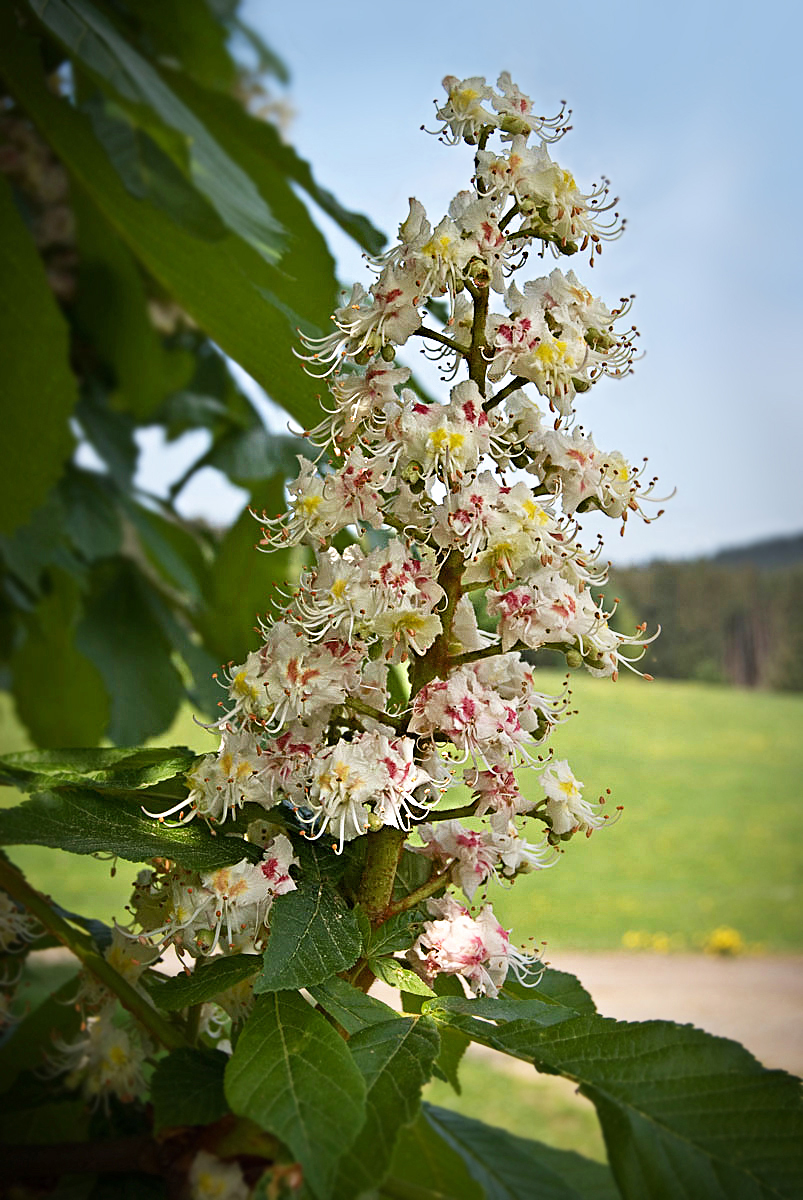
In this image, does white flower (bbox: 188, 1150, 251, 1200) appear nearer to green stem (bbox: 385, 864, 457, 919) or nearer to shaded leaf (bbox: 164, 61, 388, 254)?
green stem (bbox: 385, 864, 457, 919)

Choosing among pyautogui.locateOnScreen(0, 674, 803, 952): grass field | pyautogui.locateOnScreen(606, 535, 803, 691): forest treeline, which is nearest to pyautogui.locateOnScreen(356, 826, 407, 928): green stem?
pyautogui.locateOnScreen(0, 674, 803, 952): grass field

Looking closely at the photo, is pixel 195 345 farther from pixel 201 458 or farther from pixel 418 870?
pixel 418 870

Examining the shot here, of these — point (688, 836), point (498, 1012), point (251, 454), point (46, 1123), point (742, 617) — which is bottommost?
point (688, 836)

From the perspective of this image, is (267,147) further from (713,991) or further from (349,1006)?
(713,991)

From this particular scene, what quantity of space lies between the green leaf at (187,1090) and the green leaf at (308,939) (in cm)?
6

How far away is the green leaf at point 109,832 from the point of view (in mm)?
352

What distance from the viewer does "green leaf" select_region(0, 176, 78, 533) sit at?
2.31 feet

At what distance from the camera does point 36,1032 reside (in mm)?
558

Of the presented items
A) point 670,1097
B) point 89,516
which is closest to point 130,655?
point 89,516

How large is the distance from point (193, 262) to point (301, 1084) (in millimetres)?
464

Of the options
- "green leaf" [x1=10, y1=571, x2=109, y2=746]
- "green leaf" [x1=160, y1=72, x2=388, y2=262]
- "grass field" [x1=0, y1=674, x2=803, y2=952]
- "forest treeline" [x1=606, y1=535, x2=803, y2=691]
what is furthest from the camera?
"forest treeline" [x1=606, y1=535, x2=803, y2=691]

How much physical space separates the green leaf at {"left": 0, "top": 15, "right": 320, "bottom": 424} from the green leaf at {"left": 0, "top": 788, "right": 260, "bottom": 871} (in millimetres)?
186

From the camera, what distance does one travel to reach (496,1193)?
1.26 ft

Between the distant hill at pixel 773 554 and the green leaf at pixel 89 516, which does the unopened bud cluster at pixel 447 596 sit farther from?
the distant hill at pixel 773 554
